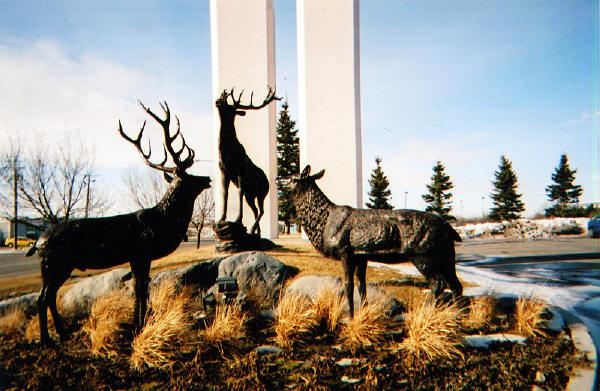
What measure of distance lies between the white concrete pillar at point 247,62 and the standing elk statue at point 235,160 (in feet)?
14.2

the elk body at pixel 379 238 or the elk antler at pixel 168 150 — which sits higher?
the elk antler at pixel 168 150

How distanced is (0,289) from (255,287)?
454cm

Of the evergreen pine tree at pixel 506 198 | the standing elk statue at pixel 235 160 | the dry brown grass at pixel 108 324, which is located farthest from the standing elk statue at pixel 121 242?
the evergreen pine tree at pixel 506 198

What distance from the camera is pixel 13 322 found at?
167 inches

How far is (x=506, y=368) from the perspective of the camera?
118 inches

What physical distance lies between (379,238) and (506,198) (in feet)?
120

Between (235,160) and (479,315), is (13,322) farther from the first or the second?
(479,315)

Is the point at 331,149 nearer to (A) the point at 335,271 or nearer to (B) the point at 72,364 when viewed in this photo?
(A) the point at 335,271

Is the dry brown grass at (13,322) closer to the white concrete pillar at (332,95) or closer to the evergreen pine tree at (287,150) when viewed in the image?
the white concrete pillar at (332,95)

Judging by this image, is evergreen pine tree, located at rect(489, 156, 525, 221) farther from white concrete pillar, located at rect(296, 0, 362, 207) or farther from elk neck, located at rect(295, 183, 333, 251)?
elk neck, located at rect(295, 183, 333, 251)

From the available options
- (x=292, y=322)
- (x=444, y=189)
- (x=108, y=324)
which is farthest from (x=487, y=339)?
(x=444, y=189)

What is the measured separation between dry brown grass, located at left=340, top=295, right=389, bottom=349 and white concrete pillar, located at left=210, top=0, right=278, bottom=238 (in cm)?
974

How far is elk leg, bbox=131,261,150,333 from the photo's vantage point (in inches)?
147

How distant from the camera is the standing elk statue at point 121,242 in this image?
11.1 feet
